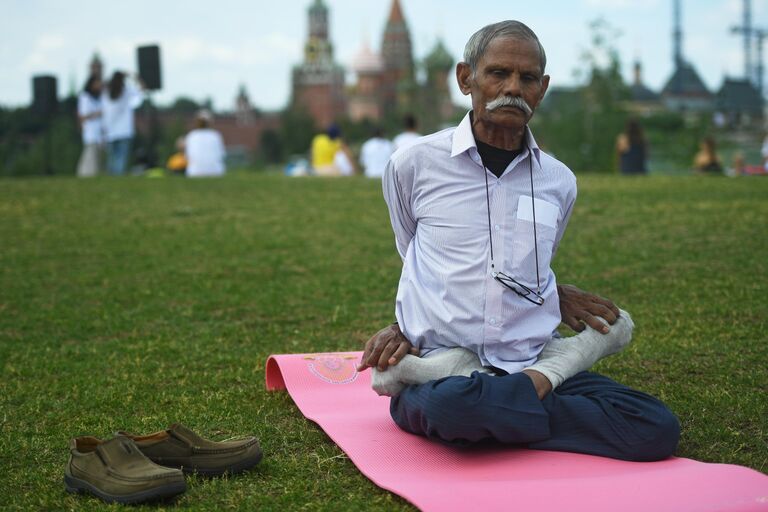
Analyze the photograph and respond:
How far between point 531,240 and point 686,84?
82.1 m

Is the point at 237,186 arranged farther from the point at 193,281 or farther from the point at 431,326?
the point at 431,326

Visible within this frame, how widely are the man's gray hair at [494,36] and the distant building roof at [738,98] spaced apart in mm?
44621

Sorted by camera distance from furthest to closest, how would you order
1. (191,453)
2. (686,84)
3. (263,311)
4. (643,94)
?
(643,94)
(686,84)
(263,311)
(191,453)

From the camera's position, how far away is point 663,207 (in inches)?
427

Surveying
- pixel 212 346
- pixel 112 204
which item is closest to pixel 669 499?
pixel 212 346

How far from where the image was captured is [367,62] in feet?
433

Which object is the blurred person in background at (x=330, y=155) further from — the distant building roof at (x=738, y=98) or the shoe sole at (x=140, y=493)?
the distant building roof at (x=738, y=98)

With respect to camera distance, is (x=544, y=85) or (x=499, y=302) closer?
(x=499, y=302)

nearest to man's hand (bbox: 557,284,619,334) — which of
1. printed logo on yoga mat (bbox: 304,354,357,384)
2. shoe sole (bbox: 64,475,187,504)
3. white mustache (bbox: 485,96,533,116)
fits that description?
white mustache (bbox: 485,96,533,116)

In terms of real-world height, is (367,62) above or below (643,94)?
above

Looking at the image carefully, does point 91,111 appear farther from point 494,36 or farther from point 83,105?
point 494,36

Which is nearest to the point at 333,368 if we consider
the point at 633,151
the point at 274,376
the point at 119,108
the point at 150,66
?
the point at 274,376

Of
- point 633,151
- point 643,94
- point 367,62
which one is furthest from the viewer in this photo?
point 367,62

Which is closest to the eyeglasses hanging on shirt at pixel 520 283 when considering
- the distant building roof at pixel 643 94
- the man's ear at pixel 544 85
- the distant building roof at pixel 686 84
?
the man's ear at pixel 544 85
